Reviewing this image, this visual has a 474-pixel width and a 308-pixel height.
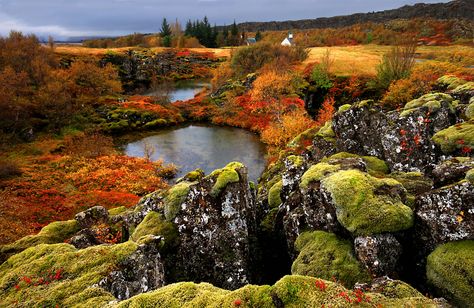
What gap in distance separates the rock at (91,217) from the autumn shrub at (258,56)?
72275mm

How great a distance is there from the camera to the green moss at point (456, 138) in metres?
17.7

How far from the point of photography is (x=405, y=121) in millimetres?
21125

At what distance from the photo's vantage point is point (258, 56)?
85.2m

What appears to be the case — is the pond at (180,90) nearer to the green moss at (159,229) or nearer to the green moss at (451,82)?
the green moss at (451,82)

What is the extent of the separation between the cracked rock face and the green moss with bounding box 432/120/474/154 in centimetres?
1266

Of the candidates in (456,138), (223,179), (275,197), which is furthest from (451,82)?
(223,179)

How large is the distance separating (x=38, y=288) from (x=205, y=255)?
6677mm

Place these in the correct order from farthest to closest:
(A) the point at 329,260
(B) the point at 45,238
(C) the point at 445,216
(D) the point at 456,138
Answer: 1. (D) the point at 456,138
2. (B) the point at 45,238
3. (A) the point at 329,260
4. (C) the point at 445,216

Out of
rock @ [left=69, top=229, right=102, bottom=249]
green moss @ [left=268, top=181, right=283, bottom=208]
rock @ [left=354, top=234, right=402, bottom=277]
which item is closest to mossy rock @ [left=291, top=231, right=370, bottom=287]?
rock @ [left=354, top=234, right=402, bottom=277]

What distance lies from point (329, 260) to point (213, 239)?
17.9ft

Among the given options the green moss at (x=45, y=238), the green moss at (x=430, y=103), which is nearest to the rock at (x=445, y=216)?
the green moss at (x=430, y=103)

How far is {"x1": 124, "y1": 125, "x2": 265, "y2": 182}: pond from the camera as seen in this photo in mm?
48000

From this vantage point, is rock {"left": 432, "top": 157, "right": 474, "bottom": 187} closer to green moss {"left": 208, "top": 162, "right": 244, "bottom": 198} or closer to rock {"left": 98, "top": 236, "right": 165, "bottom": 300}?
A: green moss {"left": 208, "top": 162, "right": 244, "bottom": 198}

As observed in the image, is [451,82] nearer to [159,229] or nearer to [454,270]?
[454,270]
